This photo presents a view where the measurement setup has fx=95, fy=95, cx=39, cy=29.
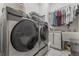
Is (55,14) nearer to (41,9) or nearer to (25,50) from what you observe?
(41,9)

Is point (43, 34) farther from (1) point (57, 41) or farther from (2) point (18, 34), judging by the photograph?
(2) point (18, 34)

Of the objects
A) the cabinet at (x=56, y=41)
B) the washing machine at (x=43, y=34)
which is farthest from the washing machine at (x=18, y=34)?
the cabinet at (x=56, y=41)

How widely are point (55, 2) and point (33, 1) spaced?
0.25 m

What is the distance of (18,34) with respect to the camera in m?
0.96

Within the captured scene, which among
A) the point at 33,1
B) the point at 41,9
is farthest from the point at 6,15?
the point at 41,9

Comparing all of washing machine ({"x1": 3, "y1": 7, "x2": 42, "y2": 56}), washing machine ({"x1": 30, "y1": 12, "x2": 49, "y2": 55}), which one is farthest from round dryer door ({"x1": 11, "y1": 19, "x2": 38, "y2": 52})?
washing machine ({"x1": 30, "y1": 12, "x2": 49, "y2": 55})

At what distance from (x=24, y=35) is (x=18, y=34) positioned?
0.07 metres

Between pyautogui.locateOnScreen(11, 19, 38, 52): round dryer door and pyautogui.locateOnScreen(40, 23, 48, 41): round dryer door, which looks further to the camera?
pyautogui.locateOnScreen(40, 23, 48, 41): round dryer door

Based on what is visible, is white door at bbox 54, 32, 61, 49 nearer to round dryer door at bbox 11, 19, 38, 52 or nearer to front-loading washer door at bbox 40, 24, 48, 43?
front-loading washer door at bbox 40, 24, 48, 43

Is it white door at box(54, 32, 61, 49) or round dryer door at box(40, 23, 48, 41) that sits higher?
round dryer door at box(40, 23, 48, 41)

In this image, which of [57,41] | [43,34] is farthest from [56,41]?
[43,34]

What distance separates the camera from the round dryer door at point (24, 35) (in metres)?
0.94

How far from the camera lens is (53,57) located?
101 centimetres

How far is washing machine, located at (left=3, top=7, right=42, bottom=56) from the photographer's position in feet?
2.95
